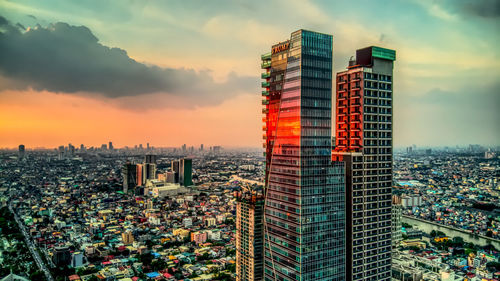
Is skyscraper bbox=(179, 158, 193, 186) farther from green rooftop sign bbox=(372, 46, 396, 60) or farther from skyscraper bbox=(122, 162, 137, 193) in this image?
green rooftop sign bbox=(372, 46, 396, 60)

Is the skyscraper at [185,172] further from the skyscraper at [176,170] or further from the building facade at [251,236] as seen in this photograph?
the building facade at [251,236]

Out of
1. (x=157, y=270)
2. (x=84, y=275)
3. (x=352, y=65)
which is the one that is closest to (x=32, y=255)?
(x=84, y=275)

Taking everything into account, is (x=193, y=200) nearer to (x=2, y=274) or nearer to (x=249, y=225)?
(x=2, y=274)

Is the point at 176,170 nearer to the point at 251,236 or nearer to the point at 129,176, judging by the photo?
the point at 129,176

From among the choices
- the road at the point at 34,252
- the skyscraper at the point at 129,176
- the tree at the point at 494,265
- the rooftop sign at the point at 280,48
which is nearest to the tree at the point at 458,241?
the tree at the point at 494,265

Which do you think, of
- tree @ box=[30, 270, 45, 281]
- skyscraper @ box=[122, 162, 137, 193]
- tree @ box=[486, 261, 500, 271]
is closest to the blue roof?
tree @ box=[30, 270, 45, 281]

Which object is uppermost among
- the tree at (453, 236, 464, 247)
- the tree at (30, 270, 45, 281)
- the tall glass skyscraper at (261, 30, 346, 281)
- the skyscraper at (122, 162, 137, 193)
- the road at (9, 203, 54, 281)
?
the tall glass skyscraper at (261, 30, 346, 281)
